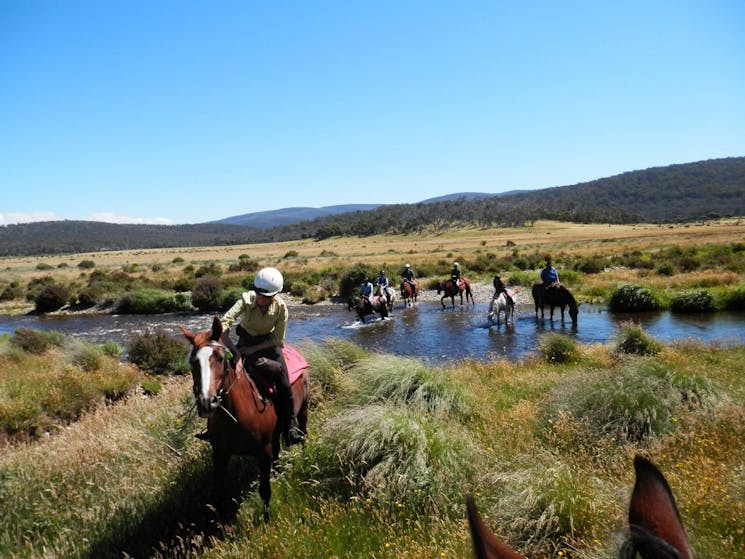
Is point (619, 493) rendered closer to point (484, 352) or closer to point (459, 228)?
point (484, 352)

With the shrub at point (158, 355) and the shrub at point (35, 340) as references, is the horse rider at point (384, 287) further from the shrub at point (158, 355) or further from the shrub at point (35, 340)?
the shrub at point (35, 340)

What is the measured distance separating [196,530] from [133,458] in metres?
1.89

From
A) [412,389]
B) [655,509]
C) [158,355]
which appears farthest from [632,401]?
[158,355]

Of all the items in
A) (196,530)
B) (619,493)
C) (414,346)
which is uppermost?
(619,493)

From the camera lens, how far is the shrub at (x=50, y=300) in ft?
116

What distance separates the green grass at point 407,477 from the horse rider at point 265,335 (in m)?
0.82

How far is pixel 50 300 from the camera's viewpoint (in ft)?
117

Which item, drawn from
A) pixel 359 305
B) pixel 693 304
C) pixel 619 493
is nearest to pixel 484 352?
pixel 359 305

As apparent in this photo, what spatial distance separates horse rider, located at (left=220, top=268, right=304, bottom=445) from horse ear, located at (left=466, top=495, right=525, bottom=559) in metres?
5.09

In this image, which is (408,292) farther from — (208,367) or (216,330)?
(208,367)

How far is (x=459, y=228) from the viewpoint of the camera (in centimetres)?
11675

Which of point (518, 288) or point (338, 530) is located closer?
point (338, 530)

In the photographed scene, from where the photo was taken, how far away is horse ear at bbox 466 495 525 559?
1093 millimetres

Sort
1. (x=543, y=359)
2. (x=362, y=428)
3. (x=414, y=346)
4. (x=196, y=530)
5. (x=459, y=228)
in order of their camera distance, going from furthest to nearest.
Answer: (x=459, y=228)
(x=414, y=346)
(x=543, y=359)
(x=362, y=428)
(x=196, y=530)
